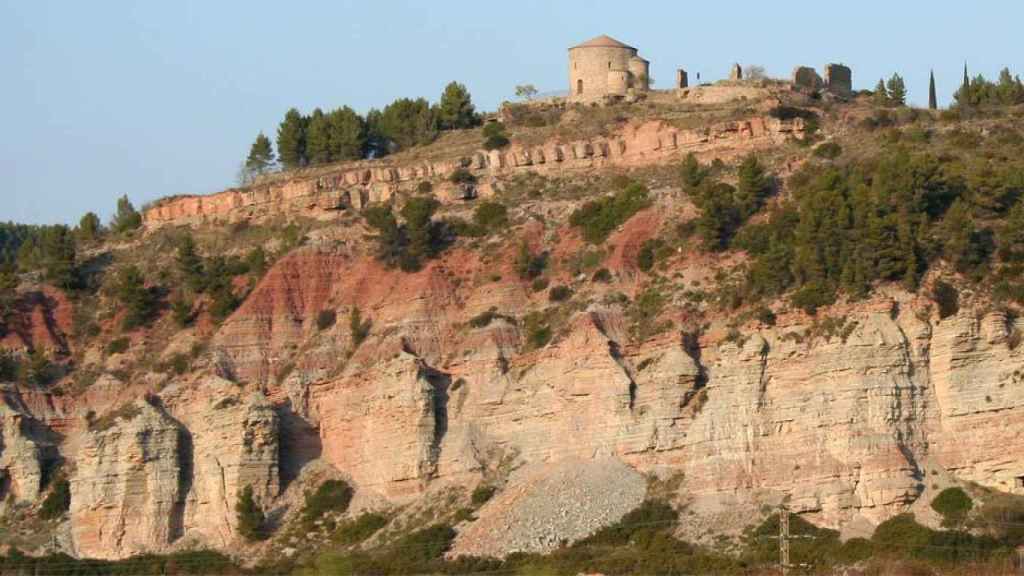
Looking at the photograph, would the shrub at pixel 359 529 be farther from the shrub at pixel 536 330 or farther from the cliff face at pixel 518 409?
the shrub at pixel 536 330

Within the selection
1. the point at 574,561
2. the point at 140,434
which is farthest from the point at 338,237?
the point at 574,561

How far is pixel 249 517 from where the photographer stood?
87875mm

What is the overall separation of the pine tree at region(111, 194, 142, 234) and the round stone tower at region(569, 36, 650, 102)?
19.0 meters

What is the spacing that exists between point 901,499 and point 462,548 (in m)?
14.0

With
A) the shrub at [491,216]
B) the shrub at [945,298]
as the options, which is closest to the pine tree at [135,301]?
the shrub at [491,216]

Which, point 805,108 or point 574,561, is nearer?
point 574,561

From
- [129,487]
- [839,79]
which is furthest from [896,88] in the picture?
[129,487]

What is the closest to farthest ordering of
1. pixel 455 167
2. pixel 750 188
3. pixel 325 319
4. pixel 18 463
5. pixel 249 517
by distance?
pixel 249 517 < pixel 750 188 < pixel 18 463 < pixel 325 319 < pixel 455 167

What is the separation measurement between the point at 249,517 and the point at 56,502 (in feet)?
30.8

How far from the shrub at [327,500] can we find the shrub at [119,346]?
13417 mm

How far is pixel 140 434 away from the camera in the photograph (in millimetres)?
91062

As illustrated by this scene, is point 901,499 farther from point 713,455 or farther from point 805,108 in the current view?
point 805,108

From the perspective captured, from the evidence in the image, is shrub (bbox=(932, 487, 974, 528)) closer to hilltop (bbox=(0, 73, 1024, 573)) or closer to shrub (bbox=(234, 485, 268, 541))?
hilltop (bbox=(0, 73, 1024, 573))

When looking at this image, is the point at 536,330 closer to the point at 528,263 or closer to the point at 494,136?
the point at 528,263
